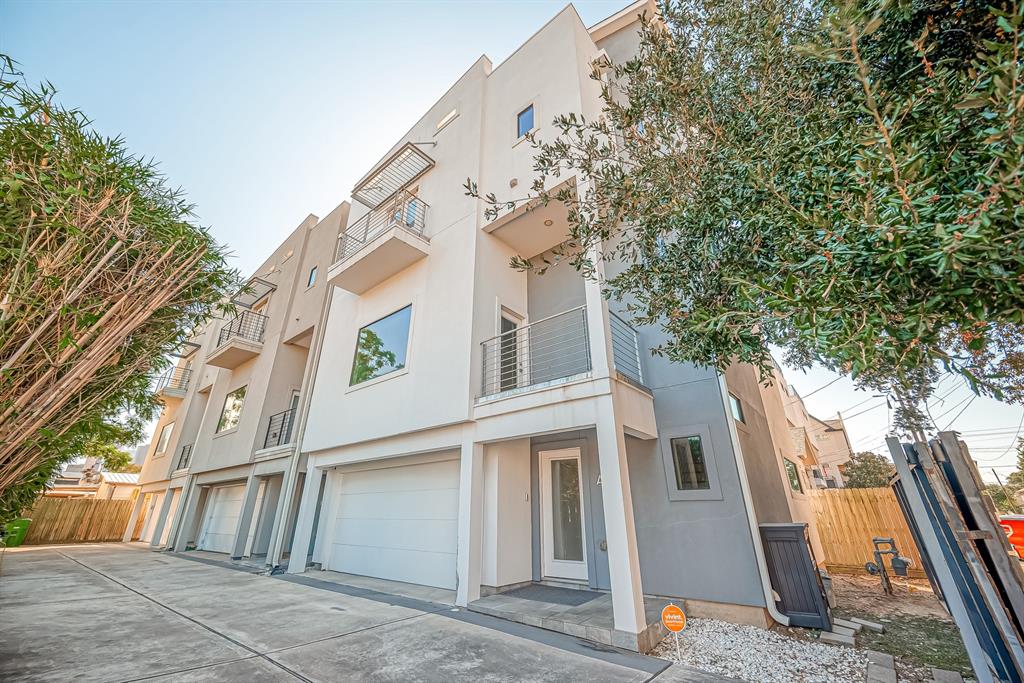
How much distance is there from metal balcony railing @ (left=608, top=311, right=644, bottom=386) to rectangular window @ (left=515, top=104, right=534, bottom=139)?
4047 millimetres

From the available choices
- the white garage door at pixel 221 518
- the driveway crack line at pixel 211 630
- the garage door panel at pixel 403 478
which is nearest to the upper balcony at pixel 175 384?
the white garage door at pixel 221 518

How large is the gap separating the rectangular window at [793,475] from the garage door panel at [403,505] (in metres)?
6.77

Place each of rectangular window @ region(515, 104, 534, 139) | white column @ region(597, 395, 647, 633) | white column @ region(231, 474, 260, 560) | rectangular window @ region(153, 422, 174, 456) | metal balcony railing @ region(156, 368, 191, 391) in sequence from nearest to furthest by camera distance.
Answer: white column @ region(597, 395, 647, 633)
rectangular window @ region(515, 104, 534, 139)
white column @ region(231, 474, 260, 560)
rectangular window @ region(153, 422, 174, 456)
metal balcony railing @ region(156, 368, 191, 391)

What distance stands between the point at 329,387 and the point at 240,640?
545 centimetres

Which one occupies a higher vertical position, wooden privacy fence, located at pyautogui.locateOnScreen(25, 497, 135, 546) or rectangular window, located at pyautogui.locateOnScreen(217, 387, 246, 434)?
rectangular window, located at pyautogui.locateOnScreen(217, 387, 246, 434)

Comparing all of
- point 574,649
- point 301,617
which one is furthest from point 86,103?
point 574,649

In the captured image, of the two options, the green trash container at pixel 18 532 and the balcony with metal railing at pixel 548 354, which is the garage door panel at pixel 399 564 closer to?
the balcony with metal railing at pixel 548 354

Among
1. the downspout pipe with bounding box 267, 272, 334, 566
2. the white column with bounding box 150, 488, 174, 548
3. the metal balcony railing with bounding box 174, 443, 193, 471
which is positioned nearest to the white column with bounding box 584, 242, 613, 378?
the downspout pipe with bounding box 267, 272, 334, 566

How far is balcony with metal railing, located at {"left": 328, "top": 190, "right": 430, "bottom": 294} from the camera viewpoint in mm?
7398

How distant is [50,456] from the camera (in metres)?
3.14

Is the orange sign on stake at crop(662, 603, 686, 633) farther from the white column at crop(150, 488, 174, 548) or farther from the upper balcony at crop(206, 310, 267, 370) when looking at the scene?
the white column at crop(150, 488, 174, 548)

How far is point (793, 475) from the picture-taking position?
8.52 metres

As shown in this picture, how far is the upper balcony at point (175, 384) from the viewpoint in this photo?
53.4ft

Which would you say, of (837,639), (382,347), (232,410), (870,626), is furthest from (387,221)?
(870,626)
